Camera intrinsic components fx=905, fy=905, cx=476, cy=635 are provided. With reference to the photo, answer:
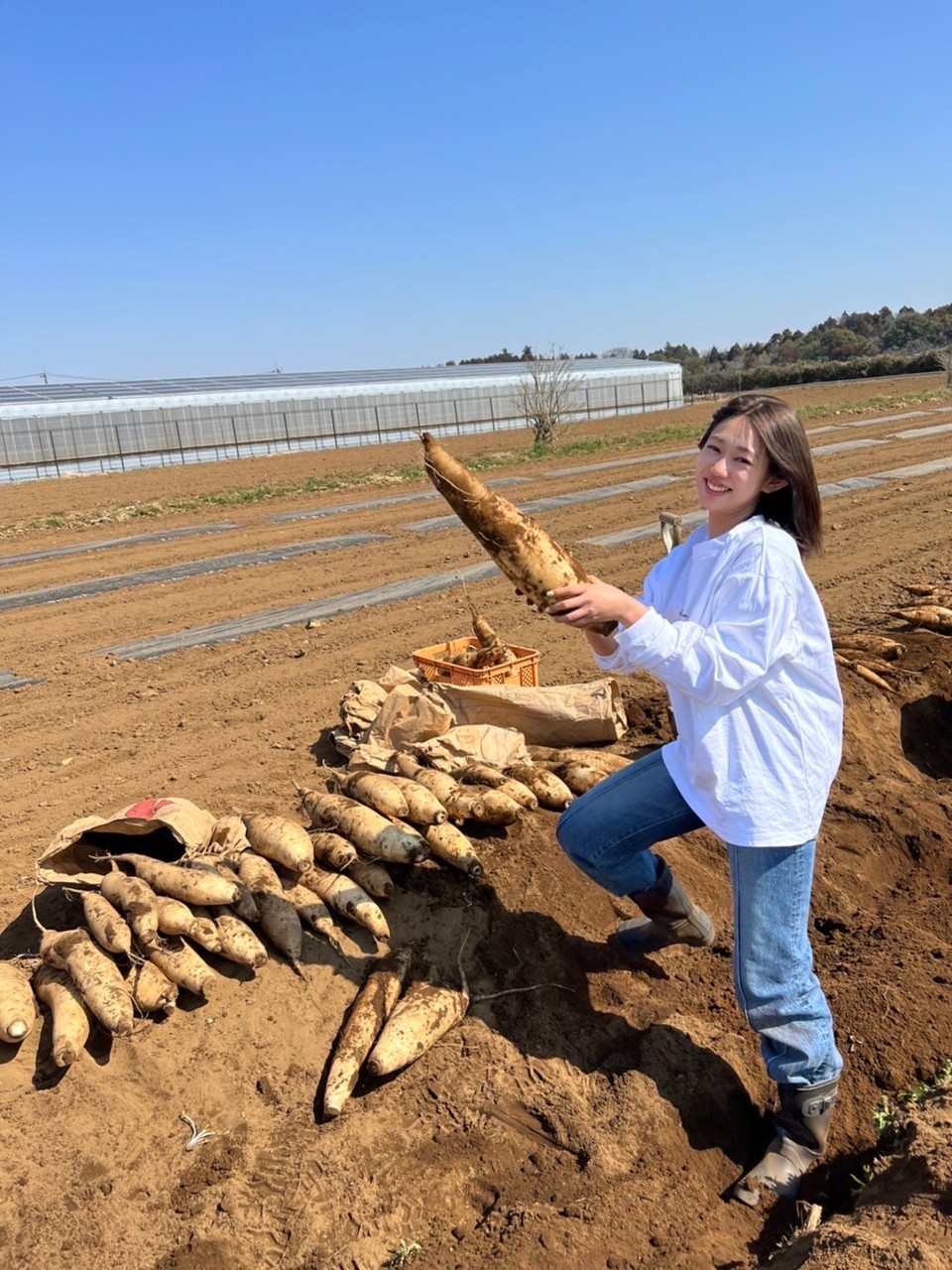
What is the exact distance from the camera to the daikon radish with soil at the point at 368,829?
333cm

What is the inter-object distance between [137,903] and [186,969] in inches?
11.3

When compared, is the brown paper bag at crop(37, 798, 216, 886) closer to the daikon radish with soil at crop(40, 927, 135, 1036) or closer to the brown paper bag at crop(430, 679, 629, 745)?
the daikon radish with soil at crop(40, 927, 135, 1036)

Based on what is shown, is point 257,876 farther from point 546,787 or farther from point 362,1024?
point 546,787

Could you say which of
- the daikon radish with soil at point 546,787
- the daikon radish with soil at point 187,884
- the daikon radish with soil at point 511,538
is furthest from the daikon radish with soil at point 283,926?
the daikon radish with soil at point 511,538

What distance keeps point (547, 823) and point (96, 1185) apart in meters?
2.00

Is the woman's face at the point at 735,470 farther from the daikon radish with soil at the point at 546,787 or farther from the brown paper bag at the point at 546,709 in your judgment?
the brown paper bag at the point at 546,709

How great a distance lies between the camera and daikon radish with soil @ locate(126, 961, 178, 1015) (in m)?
2.76

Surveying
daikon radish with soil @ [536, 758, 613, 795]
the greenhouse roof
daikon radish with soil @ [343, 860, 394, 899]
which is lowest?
daikon radish with soil @ [536, 758, 613, 795]

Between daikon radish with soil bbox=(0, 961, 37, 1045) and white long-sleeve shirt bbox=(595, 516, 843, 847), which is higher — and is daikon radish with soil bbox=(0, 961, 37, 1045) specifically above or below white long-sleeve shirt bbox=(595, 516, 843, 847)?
below

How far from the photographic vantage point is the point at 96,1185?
7.80 feet

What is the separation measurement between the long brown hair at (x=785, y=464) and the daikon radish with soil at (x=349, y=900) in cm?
186

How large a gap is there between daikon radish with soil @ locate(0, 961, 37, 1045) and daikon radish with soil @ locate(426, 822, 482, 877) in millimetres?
1400

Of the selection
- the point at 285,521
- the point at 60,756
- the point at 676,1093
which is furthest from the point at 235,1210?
the point at 285,521

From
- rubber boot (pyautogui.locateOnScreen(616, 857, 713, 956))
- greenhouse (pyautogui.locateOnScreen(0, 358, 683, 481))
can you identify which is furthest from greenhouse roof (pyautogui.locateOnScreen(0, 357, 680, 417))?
rubber boot (pyautogui.locateOnScreen(616, 857, 713, 956))
